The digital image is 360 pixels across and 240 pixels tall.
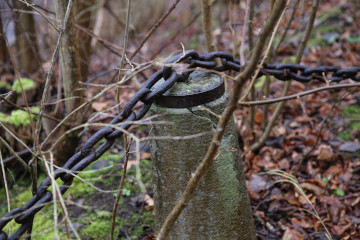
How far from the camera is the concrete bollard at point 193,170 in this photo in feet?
5.58

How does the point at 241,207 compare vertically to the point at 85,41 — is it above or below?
below

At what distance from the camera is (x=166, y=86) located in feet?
5.31

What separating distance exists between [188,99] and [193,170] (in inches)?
15.0

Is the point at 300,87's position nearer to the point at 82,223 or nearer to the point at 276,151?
the point at 276,151

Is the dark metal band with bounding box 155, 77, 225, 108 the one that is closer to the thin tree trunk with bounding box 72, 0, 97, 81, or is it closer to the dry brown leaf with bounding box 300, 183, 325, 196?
the dry brown leaf with bounding box 300, 183, 325, 196

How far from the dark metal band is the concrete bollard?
2 centimetres

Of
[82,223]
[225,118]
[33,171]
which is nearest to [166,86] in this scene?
[225,118]

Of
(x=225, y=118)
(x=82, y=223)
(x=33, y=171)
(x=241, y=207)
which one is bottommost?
(x=82, y=223)

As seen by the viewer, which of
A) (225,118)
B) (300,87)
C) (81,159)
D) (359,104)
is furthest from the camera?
(300,87)

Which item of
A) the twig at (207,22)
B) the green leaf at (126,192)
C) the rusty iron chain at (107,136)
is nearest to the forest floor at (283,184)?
the green leaf at (126,192)

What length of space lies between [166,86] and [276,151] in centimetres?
204

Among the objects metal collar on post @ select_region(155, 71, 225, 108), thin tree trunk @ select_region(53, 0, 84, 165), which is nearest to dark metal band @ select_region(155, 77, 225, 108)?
metal collar on post @ select_region(155, 71, 225, 108)

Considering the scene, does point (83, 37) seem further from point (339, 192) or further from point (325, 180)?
point (339, 192)

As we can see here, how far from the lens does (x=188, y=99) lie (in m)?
1.66
